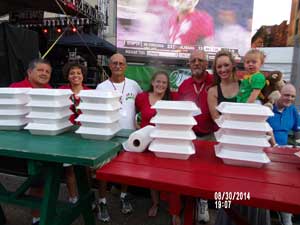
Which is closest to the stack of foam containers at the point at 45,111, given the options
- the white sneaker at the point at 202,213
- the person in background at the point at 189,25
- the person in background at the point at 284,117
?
the white sneaker at the point at 202,213

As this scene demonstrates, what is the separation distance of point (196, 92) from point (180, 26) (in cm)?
712

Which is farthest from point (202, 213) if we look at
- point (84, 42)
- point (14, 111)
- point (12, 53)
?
point (84, 42)

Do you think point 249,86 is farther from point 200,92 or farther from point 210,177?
point 210,177

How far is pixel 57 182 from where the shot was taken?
5.22ft

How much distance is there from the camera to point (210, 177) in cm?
115

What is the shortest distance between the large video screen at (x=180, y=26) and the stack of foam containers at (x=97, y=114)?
747 cm

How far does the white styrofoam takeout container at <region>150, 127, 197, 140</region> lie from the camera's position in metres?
1.37

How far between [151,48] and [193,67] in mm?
6821

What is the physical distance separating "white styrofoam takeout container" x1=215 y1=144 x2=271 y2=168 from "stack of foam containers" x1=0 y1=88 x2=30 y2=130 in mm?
1337

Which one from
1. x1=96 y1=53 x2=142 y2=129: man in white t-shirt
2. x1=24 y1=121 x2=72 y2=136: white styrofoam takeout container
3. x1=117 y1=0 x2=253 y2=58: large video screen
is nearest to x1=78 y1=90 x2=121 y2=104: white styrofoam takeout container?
x1=24 y1=121 x2=72 y2=136: white styrofoam takeout container

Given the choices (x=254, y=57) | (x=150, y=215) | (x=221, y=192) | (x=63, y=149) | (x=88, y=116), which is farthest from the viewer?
(x=150, y=215)

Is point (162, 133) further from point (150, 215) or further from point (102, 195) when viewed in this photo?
point (150, 215)

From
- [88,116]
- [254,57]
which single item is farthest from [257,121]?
[254,57]

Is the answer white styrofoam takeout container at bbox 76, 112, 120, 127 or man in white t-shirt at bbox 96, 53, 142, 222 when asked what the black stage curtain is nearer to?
man in white t-shirt at bbox 96, 53, 142, 222
